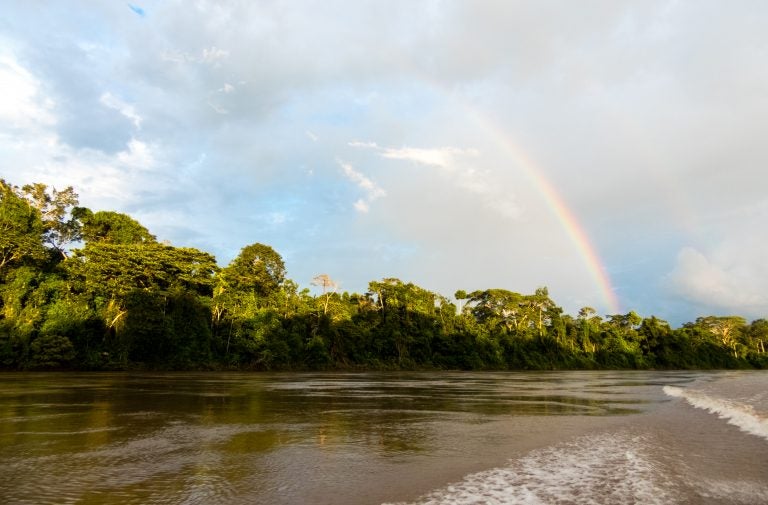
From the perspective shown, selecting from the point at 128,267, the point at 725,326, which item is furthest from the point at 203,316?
the point at 725,326

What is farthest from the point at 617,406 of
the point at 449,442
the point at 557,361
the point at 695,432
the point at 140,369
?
the point at 557,361

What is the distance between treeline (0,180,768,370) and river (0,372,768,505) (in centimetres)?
3030

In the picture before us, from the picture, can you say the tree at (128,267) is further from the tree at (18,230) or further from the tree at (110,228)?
the tree at (110,228)

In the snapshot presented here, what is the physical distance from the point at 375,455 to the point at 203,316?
43.7 meters

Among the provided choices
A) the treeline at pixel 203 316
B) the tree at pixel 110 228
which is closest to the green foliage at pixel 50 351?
the treeline at pixel 203 316

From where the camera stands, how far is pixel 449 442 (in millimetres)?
9234

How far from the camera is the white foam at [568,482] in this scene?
5.64 metres

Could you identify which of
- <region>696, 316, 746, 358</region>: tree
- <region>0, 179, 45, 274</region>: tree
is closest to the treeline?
Result: <region>0, 179, 45, 274</region>: tree

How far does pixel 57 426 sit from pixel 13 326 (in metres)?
34.3

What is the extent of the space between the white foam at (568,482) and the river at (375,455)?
28 mm

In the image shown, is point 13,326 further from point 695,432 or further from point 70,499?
point 695,432

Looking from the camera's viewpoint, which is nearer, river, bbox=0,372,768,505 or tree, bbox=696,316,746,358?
river, bbox=0,372,768,505

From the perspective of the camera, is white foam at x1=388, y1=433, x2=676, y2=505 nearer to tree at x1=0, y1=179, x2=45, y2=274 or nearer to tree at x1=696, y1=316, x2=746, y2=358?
tree at x1=0, y1=179, x2=45, y2=274

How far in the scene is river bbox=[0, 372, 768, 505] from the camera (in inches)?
228
